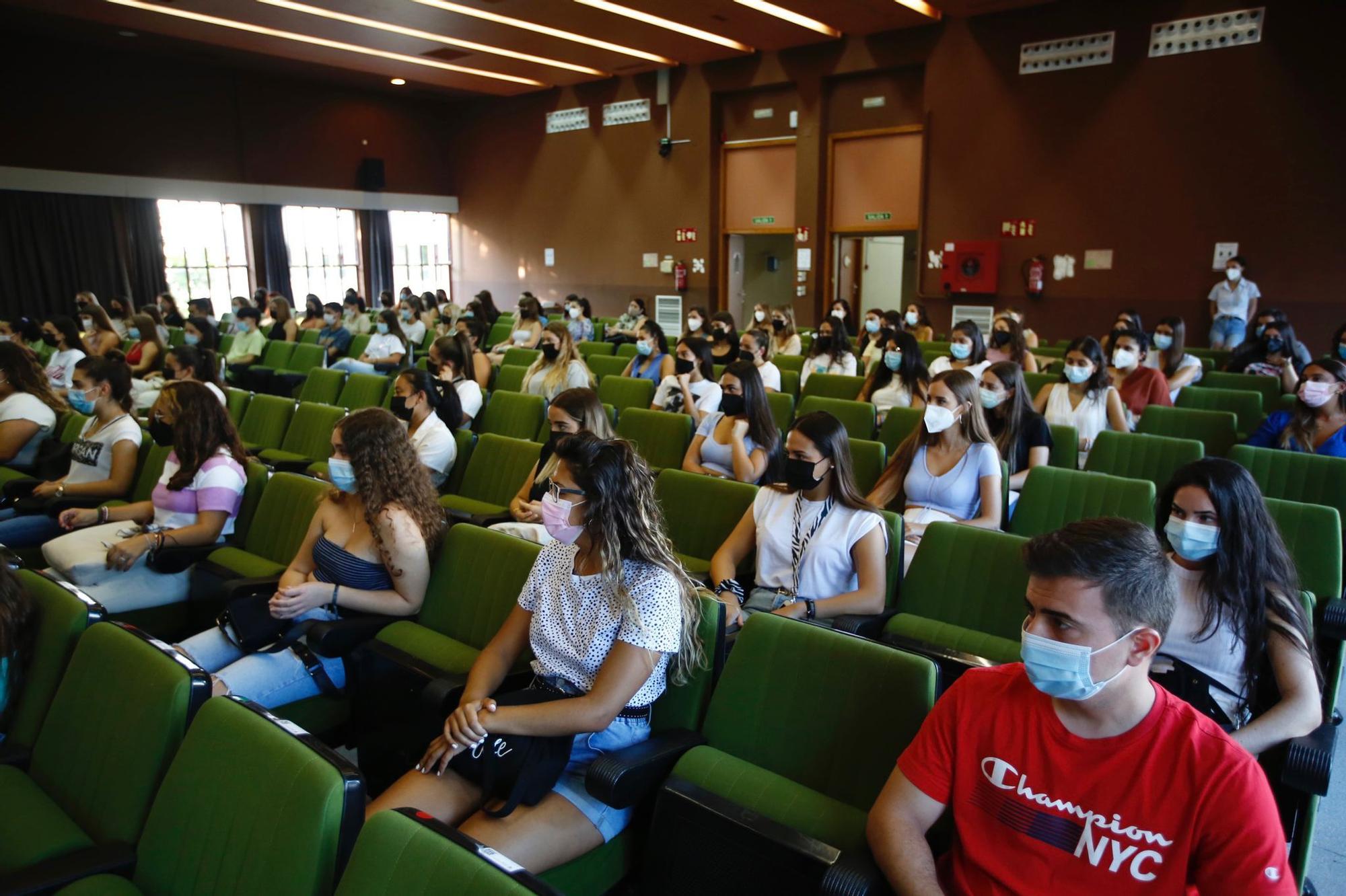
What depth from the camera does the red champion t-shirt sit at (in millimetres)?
1288

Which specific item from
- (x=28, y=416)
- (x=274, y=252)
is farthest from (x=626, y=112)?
(x=28, y=416)

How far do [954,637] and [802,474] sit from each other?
679 mm

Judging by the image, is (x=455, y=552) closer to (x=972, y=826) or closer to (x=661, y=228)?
(x=972, y=826)

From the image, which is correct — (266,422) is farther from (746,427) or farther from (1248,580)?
(1248,580)

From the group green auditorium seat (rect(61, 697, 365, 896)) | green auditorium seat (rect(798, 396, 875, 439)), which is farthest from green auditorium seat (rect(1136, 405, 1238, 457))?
green auditorium seat (rect(61, 697, 365, 896))

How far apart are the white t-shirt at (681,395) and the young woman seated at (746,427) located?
0.98 metres

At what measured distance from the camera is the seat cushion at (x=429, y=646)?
252 cm

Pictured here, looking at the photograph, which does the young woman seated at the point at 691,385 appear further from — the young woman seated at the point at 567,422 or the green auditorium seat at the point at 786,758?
the green auditorium seat at the point at 786,758

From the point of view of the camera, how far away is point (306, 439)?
5383 mm

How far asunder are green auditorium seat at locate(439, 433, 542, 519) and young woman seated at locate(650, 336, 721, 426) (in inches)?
53.7

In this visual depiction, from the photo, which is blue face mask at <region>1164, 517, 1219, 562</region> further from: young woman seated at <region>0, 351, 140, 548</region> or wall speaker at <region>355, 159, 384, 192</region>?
wall speaker at <region>355, 159, 384, 192</region>

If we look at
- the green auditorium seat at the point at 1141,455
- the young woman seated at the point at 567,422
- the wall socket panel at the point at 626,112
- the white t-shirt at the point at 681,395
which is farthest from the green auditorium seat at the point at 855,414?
the wall socket panel at the point at 626,112

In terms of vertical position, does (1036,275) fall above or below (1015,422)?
above

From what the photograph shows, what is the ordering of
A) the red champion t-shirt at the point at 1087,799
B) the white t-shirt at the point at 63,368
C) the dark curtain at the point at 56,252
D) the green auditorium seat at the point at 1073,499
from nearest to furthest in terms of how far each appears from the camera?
the red champion t-shirt at the point at 1087,799, the green auditorium seat at the point at 1073,499, the white t-shirt at the point at 63,368, the dark curtain at the point at 56,252
